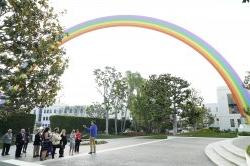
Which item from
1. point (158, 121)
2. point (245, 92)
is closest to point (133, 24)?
point (158, 121)

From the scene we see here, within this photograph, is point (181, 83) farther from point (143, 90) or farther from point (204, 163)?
point (204, 163)

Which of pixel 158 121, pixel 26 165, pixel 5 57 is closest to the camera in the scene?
pixel 5 57

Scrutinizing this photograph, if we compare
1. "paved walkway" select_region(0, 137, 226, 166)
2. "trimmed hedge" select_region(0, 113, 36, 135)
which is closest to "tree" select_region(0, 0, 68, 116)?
"paved walkway" select_region(0, 137, 226, 166)

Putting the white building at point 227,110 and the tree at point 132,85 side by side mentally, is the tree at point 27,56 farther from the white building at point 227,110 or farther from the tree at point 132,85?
the white building at point 227,110

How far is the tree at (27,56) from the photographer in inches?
357

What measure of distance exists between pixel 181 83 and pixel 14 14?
39.5m

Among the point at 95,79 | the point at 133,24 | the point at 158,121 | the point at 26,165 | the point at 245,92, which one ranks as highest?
the point at 133,24

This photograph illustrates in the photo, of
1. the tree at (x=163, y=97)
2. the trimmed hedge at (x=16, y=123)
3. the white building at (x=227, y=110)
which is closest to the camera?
the trimmed hedge at (x=16, y=123)

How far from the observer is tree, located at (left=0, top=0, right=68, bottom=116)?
357 inches

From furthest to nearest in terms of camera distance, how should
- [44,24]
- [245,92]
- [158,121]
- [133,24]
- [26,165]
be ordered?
[158,121] → [245,92] → [133,24] → [26,165] → [44,24]

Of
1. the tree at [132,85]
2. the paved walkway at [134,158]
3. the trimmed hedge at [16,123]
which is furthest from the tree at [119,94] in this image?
the paved walkway at [134,158]

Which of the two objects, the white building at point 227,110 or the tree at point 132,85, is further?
the white building at point 227,110

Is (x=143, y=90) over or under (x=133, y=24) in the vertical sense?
under

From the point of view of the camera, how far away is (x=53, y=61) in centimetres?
1080
